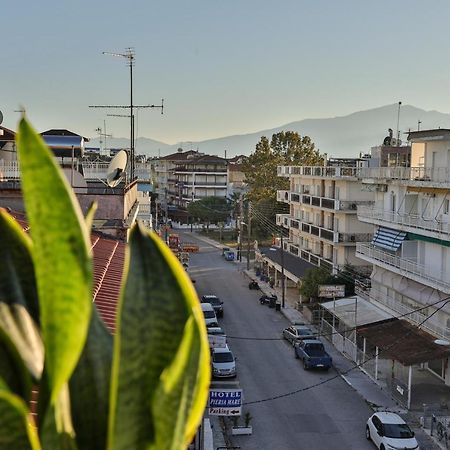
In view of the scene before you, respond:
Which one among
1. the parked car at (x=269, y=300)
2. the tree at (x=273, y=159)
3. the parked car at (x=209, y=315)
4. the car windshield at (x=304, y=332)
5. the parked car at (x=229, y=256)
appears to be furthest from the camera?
the tree at (x=273, y=159)

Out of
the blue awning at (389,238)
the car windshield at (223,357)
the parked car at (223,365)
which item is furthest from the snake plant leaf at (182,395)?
the blue awning at (389,238)

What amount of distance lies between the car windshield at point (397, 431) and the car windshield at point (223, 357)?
8188 mm

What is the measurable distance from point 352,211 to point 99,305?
3155 centimetres

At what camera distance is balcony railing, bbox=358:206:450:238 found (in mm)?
24741

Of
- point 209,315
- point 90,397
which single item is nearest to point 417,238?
point 209,315

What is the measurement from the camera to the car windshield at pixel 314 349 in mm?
27094

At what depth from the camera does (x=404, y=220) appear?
27.4m

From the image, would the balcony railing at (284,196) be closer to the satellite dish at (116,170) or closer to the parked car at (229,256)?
the parked car at (229,256)

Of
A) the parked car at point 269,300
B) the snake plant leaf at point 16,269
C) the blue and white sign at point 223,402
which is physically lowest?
the parked car at point 269,300

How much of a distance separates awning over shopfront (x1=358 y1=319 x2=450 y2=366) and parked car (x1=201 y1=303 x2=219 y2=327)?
719 centimetres

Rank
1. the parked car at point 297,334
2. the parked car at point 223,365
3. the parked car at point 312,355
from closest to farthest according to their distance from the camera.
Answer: the parked car at point 223,365
the parked car at point 312,355
the parked car at point 297,334

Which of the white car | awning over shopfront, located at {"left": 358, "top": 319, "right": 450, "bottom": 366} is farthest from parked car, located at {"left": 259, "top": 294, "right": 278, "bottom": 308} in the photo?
the white car

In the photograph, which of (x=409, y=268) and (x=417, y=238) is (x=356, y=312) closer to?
(x=409, y=268)

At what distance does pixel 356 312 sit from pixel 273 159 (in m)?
35.7
